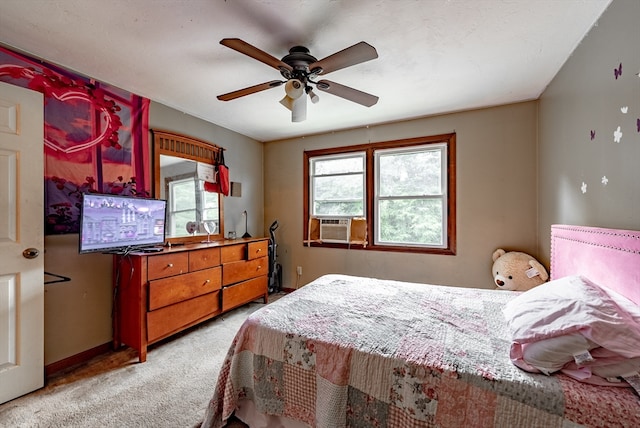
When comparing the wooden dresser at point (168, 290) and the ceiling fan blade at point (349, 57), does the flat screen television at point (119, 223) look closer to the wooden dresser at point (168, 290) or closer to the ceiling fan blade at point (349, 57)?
the wooden dresser at point (168, 290)

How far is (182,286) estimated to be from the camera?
2.49 m

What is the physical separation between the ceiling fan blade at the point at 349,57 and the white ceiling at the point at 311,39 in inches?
→ 9.4

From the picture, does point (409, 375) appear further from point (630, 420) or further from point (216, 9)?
point (216, 9)

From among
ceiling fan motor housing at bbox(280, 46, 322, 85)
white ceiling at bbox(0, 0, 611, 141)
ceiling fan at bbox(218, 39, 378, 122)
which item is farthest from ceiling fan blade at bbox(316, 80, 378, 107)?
white ceiling at bbox(0, 0, 611, 141)

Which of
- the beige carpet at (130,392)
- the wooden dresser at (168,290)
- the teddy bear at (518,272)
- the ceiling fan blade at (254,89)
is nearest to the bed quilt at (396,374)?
the beige carpet at (130,392)

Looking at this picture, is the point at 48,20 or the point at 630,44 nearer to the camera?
the point at 630,44

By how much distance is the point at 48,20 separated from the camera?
167cm

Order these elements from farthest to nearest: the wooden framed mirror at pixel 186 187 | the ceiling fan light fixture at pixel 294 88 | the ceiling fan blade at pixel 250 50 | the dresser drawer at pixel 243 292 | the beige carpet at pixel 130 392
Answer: the dresser drawer at pixel 243 292 < the wooden framed mirror at pixel 186 187 < the ceiling fan light fixture at pixel 294 88 < the beige carpet at pixel 130 392 < the ceiling fan blade at pixel 250 50

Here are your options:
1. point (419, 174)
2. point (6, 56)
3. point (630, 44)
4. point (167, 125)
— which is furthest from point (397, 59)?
point (6, 56)

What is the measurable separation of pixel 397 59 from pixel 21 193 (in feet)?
9.46

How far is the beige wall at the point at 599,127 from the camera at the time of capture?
1.38 m

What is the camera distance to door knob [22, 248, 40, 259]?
6.00 feet

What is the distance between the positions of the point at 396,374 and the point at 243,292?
8.17 feet

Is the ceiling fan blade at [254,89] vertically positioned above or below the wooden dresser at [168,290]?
above
